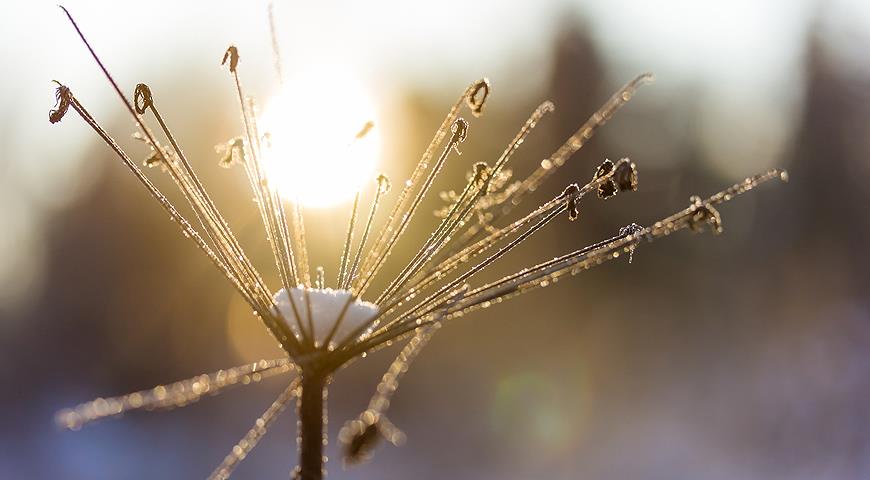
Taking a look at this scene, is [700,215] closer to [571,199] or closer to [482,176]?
[571,199]

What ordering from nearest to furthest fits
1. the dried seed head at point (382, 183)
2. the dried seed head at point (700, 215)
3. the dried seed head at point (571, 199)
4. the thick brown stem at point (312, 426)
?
1. the thick brown stem at point (312, 426)
2. the dried seed head at point (700, 215)
3. the dried seed head at point (571, 199)
4. the dried seed head at point (382, 183)

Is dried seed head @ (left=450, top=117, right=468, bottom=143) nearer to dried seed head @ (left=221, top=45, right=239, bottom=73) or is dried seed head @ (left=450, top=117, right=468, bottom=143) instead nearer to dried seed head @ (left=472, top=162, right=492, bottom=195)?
dried seed head @ (left=472, top=162, right=492, bottom=195)

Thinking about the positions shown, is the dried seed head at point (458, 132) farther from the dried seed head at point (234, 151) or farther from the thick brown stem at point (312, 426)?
the thick brown stem at point (312, 426)

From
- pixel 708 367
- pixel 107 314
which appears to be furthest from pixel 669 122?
pixel 107 314

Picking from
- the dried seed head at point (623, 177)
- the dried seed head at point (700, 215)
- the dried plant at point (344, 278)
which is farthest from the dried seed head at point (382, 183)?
the dried seed head at point (700, 215)

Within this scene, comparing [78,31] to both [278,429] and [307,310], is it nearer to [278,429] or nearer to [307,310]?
[307,310]
